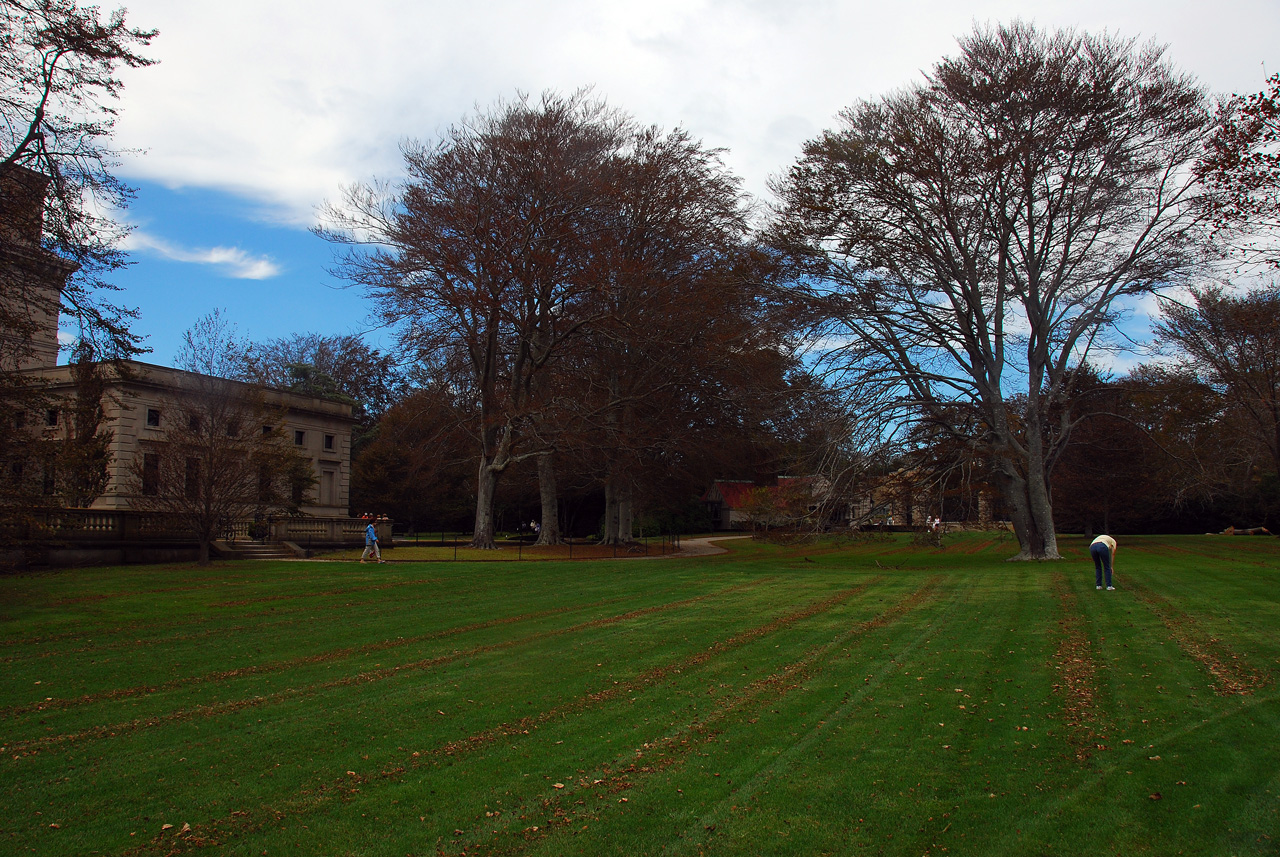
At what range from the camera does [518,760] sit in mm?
6512

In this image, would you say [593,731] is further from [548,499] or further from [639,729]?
[548,499]

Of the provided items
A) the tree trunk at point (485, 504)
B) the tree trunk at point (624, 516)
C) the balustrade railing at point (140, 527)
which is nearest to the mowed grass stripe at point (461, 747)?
the balustrade railing at point (140, 527)

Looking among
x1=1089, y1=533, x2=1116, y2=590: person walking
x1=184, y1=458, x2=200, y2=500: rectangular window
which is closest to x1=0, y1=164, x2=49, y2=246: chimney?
x1=184, y1=458, x2=200, y2=500: rectangular window

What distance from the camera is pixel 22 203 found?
45.5 feet

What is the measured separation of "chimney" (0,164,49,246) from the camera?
13.6m

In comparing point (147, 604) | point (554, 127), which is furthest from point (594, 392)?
point (147, 604)

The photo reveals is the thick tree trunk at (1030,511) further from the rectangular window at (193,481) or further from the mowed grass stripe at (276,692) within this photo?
the rectangular window at (193,481)

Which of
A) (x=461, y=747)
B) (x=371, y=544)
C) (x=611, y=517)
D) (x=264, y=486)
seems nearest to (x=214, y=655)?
(x=461, y=747)

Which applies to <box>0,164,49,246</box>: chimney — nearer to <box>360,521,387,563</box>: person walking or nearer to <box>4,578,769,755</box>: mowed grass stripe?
<box>4,578,769,755</box>: mowed grass stripe

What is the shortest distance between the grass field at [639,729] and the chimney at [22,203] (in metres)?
6.52

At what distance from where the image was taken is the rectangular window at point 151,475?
24266 mm

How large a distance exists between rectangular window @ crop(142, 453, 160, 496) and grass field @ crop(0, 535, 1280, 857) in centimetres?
1059

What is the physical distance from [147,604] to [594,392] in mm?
23840

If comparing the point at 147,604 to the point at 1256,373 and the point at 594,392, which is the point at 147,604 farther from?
the point at 1256,373
